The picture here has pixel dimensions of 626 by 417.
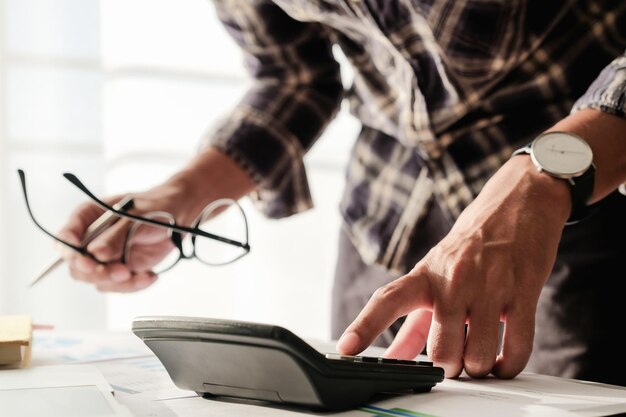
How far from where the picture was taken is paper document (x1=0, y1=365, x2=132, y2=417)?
46 centimetres

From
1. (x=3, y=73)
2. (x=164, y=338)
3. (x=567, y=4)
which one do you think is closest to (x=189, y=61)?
(x=3, y=73)

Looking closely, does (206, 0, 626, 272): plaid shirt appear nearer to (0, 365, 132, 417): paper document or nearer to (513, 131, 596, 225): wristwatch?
(513, 131, 596, 225): wristwatch

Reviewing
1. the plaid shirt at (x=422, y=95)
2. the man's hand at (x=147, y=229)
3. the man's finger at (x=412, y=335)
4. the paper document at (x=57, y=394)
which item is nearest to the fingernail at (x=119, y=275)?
the man's hand at (x=147, y=229)

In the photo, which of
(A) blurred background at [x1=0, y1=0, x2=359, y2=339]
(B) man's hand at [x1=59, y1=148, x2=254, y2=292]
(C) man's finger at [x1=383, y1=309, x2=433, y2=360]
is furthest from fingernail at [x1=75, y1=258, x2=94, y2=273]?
(A) blurred background at [x1=0, y1=0, x2=359, y2=339]

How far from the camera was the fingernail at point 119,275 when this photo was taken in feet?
3.12

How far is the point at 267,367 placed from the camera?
1.51 feet

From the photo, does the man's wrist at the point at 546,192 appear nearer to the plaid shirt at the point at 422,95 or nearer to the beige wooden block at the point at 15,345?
the plaid shirt at the point at 422,95

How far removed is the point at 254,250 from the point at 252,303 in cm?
13

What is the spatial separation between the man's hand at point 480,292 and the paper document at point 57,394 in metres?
0.17

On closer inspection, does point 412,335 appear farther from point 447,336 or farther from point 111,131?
point 111,131

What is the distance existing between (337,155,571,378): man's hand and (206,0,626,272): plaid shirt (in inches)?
6.1

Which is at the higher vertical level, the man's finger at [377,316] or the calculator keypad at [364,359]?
the man's finger at [377,316]

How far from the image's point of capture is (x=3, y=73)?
1.70 m

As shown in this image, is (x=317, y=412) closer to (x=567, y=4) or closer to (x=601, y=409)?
(x=601, y=409)
